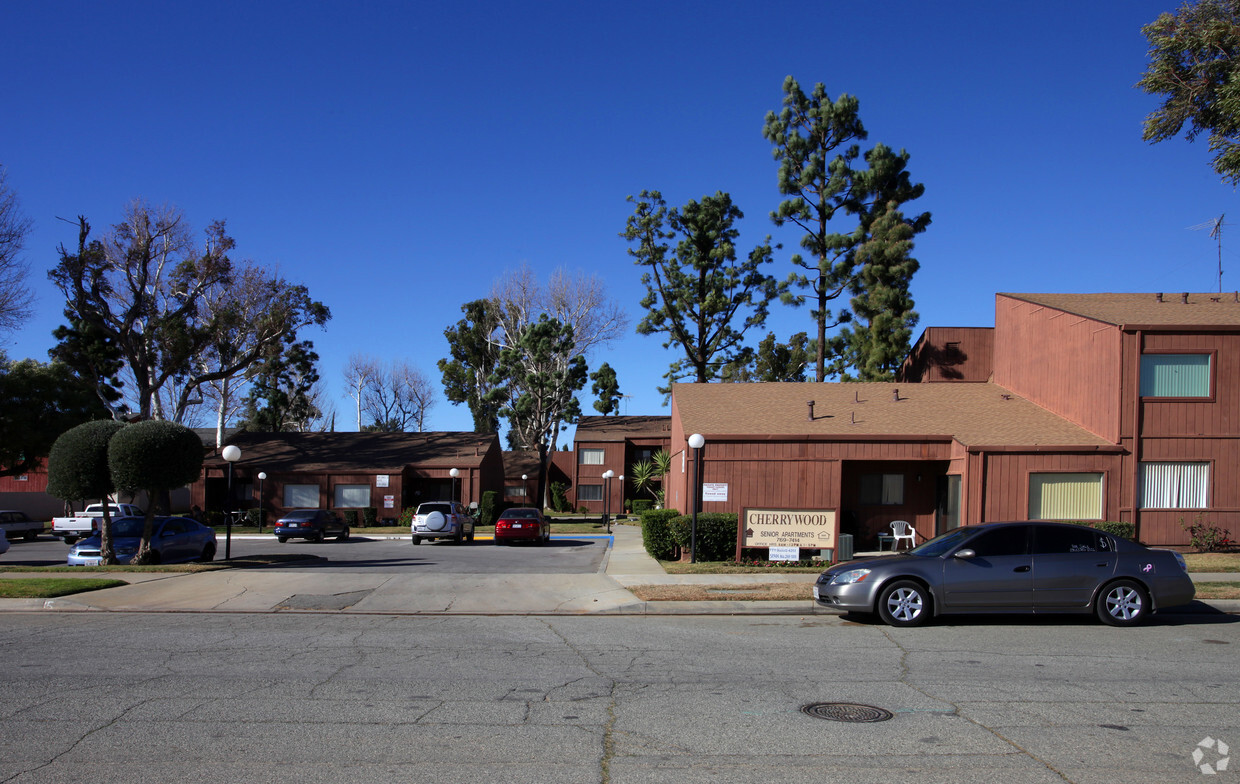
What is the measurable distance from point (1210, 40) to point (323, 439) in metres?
45.6

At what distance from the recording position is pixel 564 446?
66688 mm

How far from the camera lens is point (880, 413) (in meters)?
24.7

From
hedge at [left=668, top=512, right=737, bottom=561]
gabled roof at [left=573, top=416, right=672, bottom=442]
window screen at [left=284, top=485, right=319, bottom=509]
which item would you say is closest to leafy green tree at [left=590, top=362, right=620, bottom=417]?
gabled roof at [left=573, top=416, right=672, bottom=442]

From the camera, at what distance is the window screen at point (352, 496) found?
45.1 meters

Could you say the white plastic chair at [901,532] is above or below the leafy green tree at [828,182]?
below

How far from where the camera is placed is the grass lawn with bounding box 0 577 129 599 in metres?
14.1

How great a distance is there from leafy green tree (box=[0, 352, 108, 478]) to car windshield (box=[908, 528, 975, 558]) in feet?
138

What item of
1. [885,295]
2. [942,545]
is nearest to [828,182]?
[885,295]

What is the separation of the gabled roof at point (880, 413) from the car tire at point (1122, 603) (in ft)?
33.5

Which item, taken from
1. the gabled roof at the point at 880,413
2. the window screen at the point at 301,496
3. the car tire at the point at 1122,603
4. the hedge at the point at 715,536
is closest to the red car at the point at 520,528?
the gabled roof at the point at 880,413

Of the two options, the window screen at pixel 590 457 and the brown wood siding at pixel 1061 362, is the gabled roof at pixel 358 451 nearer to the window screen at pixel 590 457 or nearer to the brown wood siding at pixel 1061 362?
the window screen at pixel 590 457

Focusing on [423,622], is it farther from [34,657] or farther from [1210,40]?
[1210,40]

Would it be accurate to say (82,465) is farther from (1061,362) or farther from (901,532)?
(1061,362)

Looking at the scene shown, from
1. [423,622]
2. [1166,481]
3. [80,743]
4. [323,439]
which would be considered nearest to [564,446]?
[323,439]
